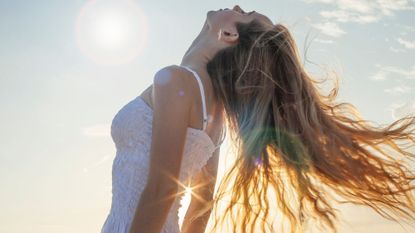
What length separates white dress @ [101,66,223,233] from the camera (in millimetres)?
3607

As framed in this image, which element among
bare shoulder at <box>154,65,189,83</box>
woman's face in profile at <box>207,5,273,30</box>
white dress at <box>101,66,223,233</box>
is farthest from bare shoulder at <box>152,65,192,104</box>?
woman's face in profile at <box>207,5,273,30</box>

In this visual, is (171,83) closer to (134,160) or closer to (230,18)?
(134,160)

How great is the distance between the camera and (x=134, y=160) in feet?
11.9

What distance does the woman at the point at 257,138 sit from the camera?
12.0ft

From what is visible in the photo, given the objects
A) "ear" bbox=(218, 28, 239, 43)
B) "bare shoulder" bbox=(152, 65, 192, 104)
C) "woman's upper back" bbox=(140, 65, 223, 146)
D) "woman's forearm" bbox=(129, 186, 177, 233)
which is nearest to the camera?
"woman's forearm" bbox=(129, 186, 177, 233)

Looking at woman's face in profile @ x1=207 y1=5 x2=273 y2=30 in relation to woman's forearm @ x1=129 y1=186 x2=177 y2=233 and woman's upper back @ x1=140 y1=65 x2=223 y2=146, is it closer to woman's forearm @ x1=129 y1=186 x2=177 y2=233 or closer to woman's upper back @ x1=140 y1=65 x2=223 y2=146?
woman's upper back @ x1=140 y1=65 x2=223 y2=146

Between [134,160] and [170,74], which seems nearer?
[170,74]

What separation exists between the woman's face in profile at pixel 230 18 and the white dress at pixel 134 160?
0.99 m

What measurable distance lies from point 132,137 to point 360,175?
1941 millimetres

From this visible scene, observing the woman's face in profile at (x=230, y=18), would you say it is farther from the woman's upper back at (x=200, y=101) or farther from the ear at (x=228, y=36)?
the woman's upper back at (x=200, y=101)

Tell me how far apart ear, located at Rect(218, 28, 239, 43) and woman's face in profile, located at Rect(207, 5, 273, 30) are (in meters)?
0.07

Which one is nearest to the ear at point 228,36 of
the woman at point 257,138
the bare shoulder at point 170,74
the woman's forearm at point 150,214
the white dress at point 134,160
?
the woman at point 257,138

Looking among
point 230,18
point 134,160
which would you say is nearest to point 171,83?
point 134,160

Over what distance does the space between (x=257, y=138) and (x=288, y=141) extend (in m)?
0.29
